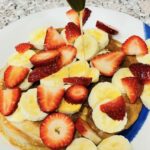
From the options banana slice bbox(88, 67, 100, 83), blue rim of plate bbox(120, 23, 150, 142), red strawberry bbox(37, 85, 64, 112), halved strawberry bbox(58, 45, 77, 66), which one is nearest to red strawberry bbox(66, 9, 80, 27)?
halved strawberry bbox(58, 45, 77, 66)

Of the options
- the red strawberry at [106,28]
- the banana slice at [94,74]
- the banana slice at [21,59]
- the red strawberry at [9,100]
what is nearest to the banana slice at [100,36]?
the red strawberry at [106,28]

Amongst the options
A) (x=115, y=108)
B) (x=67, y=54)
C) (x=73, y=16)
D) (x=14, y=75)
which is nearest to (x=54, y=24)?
(x=73, y=16)

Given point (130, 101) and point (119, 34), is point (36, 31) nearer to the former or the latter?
point (119, 34)

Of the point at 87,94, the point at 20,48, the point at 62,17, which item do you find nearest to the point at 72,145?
the point at 87,94

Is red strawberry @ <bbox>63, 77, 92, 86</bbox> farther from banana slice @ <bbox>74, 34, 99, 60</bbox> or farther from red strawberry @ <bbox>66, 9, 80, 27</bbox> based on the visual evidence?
red strawberry @ <bbox>66, 9, 80, 27</bbox>

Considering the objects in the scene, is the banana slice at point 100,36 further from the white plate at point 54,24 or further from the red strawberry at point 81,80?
the red strawberry at point 81,80

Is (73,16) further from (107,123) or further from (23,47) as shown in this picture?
(107,123)

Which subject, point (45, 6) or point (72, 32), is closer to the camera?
point (72, 32)
